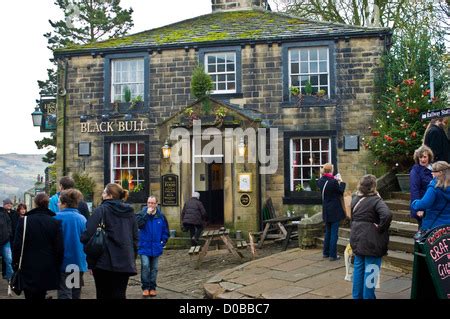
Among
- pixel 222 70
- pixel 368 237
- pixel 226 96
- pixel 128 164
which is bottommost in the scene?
pixel 368 237

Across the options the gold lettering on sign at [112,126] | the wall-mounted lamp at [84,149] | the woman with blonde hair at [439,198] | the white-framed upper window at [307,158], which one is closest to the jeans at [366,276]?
the woman with blonde hair at [439,198]

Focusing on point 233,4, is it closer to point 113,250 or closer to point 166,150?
point 166,150

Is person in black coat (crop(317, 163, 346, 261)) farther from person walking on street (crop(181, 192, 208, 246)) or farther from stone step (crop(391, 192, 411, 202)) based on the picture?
person walking on street (crop(181, 192, 208, 246))

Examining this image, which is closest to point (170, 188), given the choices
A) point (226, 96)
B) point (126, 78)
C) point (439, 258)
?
point (226, 96)

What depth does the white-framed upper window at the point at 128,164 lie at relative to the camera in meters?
16.1

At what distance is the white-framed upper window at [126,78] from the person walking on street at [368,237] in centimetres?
1164

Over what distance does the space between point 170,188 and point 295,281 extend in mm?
7488

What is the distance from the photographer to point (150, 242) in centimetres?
743

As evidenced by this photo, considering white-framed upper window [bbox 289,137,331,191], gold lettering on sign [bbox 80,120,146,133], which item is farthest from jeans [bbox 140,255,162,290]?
gold lettering on sign [bbox 80,120,146,133]

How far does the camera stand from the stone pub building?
14.3 metres

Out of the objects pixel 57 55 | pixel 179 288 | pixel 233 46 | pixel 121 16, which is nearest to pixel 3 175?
pixel 121 16

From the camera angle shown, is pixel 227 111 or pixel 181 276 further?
pixel 227 111

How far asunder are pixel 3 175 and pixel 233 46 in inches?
1118

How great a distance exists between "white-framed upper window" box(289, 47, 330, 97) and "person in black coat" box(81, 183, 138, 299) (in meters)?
10.8
